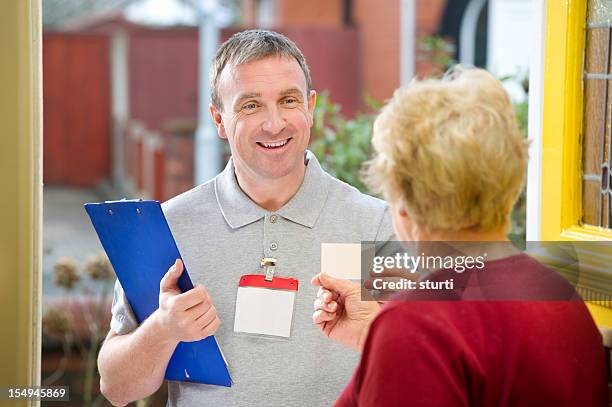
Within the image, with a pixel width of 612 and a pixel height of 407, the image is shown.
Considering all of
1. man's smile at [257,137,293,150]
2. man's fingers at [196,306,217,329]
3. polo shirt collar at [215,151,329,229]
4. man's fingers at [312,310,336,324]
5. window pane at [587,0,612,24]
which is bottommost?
man's fingers at [196,306,217,329]

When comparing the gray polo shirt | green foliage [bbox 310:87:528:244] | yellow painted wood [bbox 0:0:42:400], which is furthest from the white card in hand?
green foliage [bbox 310:87:528:244]

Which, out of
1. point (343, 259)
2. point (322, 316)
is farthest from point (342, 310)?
point (343, 259)

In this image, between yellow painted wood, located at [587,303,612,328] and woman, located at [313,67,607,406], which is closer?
woman, located at [313,67,607,406]

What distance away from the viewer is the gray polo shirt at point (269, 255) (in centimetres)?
169

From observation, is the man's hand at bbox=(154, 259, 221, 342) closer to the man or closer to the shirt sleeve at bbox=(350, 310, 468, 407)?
the man

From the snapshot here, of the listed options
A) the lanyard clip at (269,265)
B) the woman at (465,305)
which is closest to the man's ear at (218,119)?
the lanyard clip at (269,265)

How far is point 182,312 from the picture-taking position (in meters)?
1.50

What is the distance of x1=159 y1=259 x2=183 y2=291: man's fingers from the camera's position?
60.2 inches

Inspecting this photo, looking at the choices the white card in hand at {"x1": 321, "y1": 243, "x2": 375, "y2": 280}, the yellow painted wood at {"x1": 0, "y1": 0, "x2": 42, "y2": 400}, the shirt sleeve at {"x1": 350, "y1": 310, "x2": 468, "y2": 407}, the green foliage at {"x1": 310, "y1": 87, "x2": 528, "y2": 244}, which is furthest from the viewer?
the green foliage at {"x1": 310, "y1": 87, "x2": 528, "y2": 244}

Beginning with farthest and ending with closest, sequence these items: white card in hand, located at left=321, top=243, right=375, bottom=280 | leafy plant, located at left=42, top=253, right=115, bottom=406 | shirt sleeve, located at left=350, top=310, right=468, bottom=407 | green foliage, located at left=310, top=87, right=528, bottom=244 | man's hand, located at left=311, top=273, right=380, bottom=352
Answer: leafy plant, located at left=42, top=253, right=115, bottom=406 < green foliage, located at left=310, top=87, right=528, bottom=244 < white card in hand, located at left=321, top=243, right=375, bottom=280 < man's hand, located at left=311, top=273, right=380, bottom=352 < shirt sleeve, located at left=350, top=310, right=468, bottom=407

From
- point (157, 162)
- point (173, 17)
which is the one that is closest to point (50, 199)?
point (157, 162)

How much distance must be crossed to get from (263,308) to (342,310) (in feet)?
0.77

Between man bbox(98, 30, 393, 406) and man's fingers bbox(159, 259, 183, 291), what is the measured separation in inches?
5.4

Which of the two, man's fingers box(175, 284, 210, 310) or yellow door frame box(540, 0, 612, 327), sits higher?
yellow door frame box(540, 0, 612, 327)
